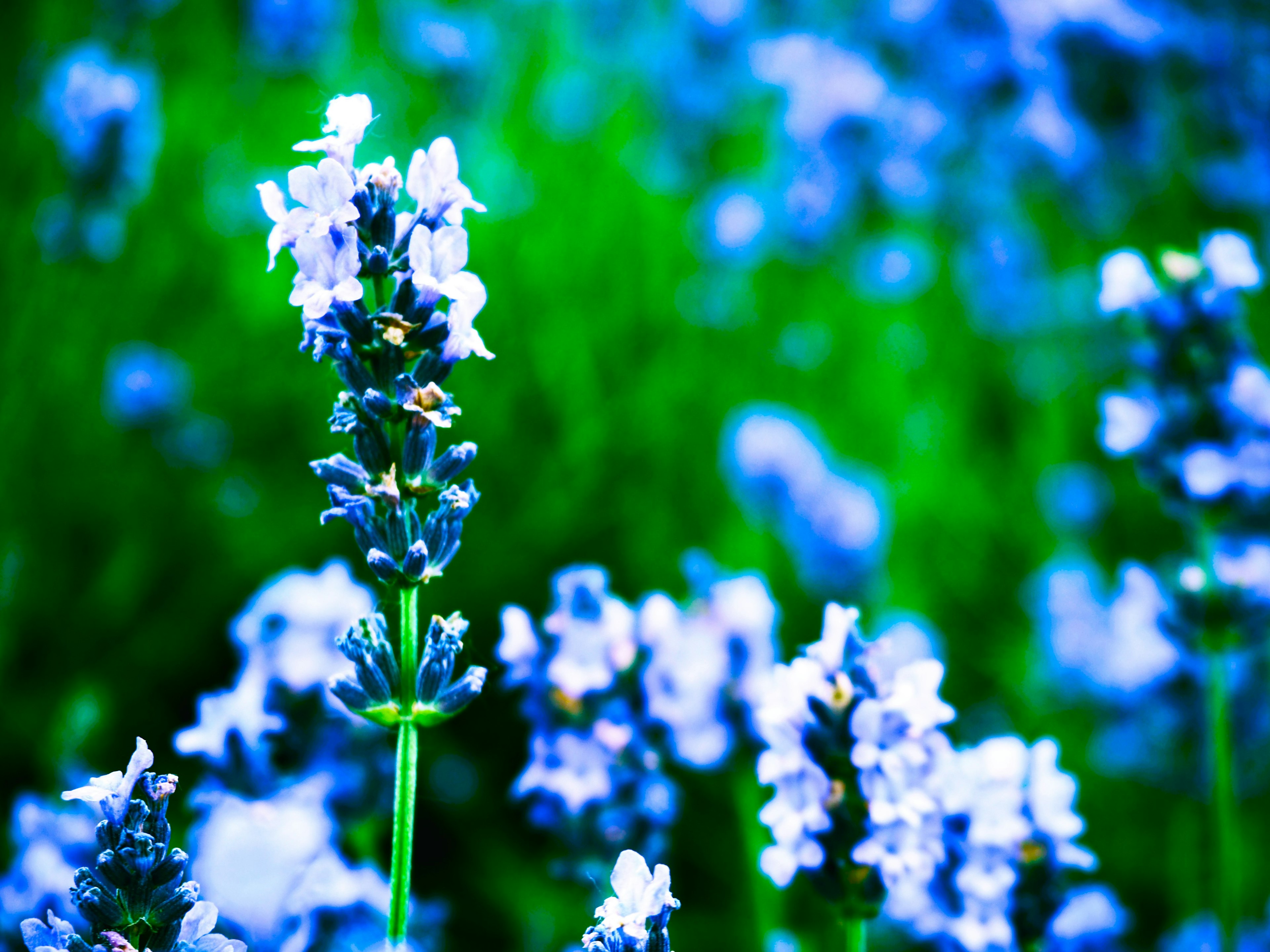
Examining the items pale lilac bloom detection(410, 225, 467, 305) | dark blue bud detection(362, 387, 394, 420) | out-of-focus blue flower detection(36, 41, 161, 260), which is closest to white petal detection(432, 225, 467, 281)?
pale lilac bloom detection(410, 225, 467, 305)

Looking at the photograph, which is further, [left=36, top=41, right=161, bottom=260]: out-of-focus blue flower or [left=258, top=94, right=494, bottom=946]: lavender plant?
[left=36, top=41, right=161, bottom=260]: out-of-focus blue flower

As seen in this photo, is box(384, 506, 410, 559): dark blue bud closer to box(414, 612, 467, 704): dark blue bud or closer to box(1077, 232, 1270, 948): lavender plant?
box(414, 612, 467, 704): dark blue bud

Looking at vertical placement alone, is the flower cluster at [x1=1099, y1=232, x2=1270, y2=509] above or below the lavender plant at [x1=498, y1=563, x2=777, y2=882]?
above

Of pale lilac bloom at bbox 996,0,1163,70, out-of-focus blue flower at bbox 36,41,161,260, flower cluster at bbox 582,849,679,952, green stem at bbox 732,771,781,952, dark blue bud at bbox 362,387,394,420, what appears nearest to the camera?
flower cluster at bbox 582,849,679,952

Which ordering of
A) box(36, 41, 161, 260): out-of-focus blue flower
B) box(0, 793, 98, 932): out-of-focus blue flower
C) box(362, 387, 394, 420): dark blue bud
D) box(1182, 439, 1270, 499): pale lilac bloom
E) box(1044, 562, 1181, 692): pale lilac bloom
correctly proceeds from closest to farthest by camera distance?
box(362, 387, 394, 420): dark blue bud → box(0, 793, 98, 932): out-of-focus blue flower → box(1182, 439, 1270, 499): pale lilac bloom → box(1044, 562, 1181, 692): pale lilac bloom → box(36, 41, 161, 260): out-of-focus blue flower

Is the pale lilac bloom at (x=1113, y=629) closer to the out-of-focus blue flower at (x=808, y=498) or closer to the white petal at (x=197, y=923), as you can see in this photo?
the out-of-focus blue flower at (x=808, y=498)

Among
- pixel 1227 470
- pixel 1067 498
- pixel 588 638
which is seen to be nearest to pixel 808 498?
pixel 1067 498
